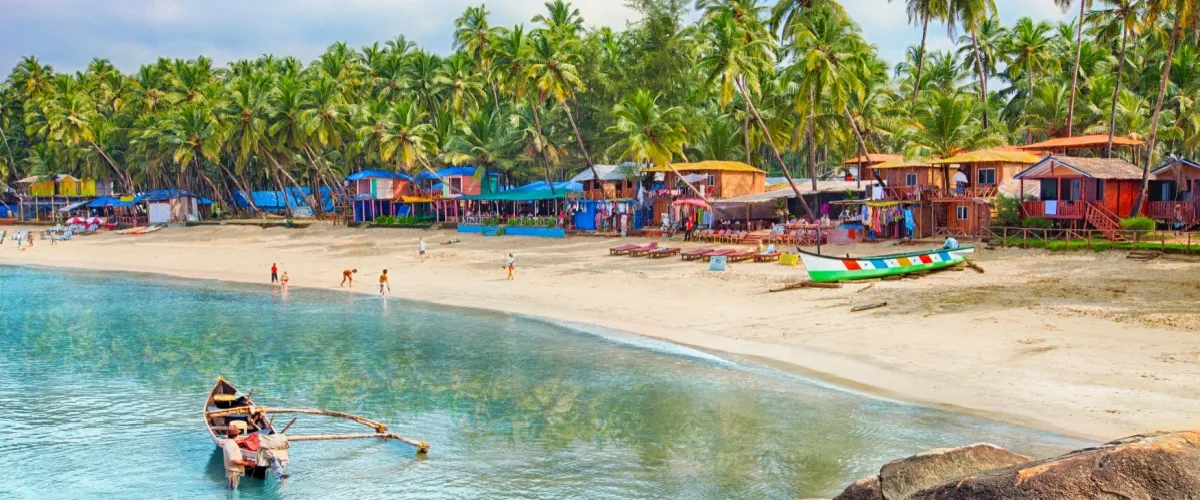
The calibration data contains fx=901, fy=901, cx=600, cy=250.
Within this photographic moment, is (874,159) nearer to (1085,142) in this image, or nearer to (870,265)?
(1085,142)

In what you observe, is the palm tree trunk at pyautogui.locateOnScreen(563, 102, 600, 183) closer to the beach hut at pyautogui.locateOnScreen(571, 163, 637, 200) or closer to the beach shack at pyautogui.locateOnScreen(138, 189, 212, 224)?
the beach hut at pyautogui.locateOnScreen(571, 163, 637, 200)

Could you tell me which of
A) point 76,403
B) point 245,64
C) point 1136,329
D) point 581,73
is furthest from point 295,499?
point 245,64

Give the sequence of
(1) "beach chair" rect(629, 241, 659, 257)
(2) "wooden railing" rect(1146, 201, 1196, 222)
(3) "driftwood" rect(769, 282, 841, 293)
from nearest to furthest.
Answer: (3) "driftwood" rect(769, 282, 841, 293), (2) "wooden railing" rect(1146, 201, 1196, 222), (1) "beach chair" rect(629, 241, 659, 257)

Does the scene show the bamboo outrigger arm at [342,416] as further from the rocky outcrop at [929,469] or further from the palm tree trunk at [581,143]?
the palm tree trunk at [581,143]

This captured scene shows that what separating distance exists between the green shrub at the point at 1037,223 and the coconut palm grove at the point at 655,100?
→ 14.5ft

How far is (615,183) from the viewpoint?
57.0 m

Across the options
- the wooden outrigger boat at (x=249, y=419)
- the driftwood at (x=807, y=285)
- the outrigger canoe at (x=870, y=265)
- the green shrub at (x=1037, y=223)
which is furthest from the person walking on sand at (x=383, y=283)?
the green shrub at (x=1037, y=223)

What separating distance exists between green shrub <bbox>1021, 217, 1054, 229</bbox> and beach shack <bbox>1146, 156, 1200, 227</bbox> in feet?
15.4

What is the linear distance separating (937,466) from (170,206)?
8579cm

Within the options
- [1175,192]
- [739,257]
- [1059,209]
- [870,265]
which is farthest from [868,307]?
[1175,192]

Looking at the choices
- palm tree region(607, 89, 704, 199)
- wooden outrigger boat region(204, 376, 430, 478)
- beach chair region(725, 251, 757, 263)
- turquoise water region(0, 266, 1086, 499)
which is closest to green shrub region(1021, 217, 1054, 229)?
beach chair region(725, 251, 757, 263)

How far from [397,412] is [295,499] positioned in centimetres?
475

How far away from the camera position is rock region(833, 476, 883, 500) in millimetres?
6684

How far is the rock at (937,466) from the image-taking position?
6.55m
